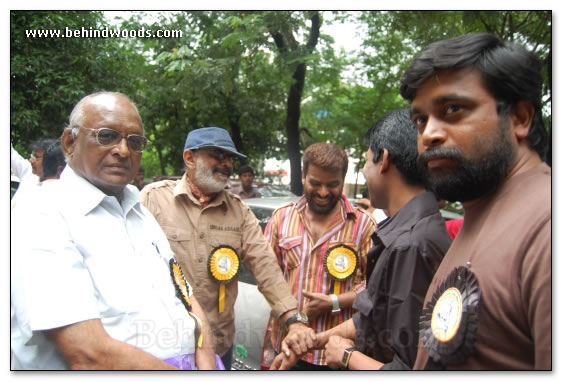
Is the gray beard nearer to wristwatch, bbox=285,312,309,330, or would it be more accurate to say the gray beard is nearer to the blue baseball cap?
the blue baseball cap

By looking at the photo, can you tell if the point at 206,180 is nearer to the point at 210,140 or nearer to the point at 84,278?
the point at 210,140

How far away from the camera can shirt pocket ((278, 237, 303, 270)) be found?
9.67 feet

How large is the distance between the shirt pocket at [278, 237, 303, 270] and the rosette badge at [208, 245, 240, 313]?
33 cm

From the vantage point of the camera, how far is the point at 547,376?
4.42 feet

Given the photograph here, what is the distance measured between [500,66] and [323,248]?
70.5 inches

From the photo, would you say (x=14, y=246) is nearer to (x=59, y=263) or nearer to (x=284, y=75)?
(x=59, y=263)

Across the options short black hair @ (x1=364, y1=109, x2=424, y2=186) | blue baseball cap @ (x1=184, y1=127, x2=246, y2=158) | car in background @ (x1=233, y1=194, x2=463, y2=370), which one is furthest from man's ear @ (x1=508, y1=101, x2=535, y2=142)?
car in background @ (x1=233, y1=194, x2=463, y2=370)

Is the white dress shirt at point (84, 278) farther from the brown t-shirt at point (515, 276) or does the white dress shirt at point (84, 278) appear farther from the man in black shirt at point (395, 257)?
the brown t-shirt at point (515, 276)

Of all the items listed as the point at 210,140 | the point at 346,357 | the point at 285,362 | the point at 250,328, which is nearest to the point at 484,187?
the point at 346,357

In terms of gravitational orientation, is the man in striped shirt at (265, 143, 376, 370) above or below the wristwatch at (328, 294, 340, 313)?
above

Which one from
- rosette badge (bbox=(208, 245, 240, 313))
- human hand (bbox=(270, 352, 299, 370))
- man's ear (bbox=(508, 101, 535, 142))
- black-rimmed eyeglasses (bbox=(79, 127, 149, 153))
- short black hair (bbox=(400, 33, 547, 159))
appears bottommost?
human hand (bbox=(270, 352, 299, 370))

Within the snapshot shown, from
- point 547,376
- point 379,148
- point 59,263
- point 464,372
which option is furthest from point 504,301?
point 59,263

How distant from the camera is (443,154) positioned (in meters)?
1.35

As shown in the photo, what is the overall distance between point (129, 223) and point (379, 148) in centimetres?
119
